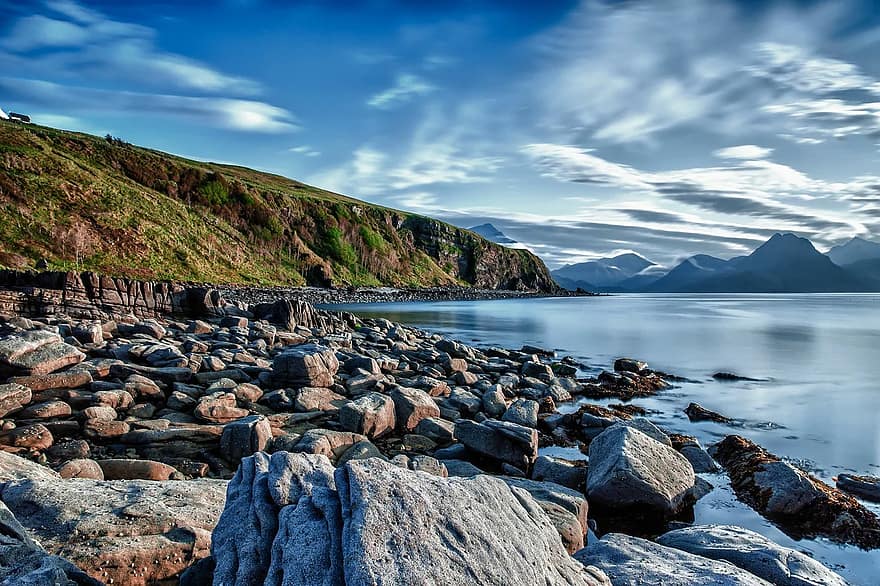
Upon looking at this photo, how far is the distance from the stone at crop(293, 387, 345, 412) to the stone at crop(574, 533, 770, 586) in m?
7.13

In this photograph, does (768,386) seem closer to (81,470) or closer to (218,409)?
(218,409)

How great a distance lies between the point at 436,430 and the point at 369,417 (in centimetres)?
147

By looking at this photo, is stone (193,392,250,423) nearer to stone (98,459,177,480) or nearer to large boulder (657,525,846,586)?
stone (98,459,177,480)

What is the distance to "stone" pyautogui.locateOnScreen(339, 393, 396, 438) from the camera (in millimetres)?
10109

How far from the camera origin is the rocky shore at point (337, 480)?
365 centimetres

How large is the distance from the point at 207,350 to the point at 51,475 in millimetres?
9914

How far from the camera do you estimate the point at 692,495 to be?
28.3 feet

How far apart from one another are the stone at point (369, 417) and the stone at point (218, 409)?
2.09 metres

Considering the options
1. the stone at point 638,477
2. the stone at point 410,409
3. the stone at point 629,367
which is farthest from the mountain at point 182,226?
the stone at point 638,477

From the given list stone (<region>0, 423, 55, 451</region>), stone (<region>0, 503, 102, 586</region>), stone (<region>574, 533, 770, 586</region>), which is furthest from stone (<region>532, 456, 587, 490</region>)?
stone (<region>0, 423, 55, 451</region>)

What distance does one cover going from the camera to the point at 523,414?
12.3 metres

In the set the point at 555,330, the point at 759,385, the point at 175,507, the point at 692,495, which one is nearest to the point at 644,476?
the point at 692,495

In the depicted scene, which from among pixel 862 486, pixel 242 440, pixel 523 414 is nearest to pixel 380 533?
pixel 242 440

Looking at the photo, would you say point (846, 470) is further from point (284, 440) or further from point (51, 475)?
point (51, 475)
